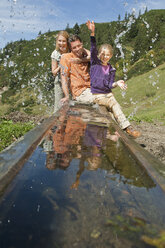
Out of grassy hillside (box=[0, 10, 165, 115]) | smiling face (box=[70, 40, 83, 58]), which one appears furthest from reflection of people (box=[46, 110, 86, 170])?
grassy hillside (box=[0, 10, 165, 115])

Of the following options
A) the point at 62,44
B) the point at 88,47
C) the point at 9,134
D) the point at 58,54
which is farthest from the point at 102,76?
the point at 88,47

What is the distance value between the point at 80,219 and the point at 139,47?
33542 millimetres

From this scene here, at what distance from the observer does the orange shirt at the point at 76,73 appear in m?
5.46

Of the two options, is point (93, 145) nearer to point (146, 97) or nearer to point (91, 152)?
point (91, 152)

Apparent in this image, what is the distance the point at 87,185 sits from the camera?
1.64m

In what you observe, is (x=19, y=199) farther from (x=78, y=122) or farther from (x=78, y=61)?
(x=78, y=61)

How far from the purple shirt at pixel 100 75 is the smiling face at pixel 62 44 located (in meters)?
0.90

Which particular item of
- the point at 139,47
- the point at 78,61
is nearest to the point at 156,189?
the point at 78,61

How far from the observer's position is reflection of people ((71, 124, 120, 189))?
6.44ft

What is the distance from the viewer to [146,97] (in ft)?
50.7

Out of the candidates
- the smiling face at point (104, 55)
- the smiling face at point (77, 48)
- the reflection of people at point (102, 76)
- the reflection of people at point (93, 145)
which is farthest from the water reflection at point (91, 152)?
the smiling face at point (77, 48)

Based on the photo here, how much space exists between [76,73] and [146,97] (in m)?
10.8

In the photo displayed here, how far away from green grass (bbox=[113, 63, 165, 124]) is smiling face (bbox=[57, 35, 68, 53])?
6.86 metres

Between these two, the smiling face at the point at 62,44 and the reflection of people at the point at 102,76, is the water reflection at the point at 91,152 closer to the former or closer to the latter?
the reflection of people at the point at 102,76
